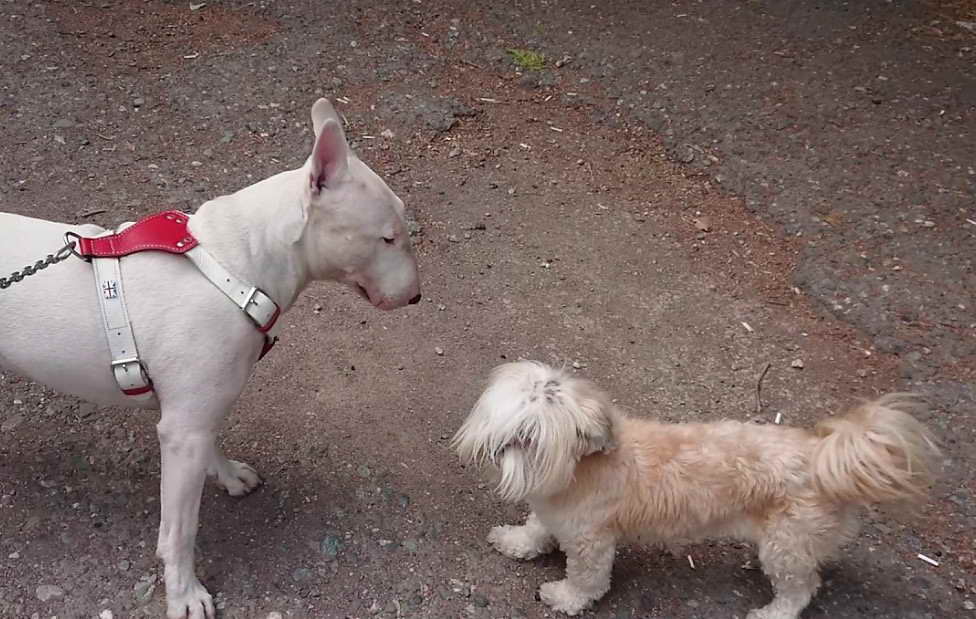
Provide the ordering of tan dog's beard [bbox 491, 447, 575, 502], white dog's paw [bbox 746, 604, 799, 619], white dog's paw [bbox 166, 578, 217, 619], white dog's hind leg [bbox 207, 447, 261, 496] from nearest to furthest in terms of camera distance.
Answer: tan dog's beard [bbox 491, 447, 575, 502], white dog's paw [bbox 166, 578, 217, 619], white dog's paw [bbox 746, 604, 799, 619], white dog's hind leg [bbox 207, 447, 261, 496]

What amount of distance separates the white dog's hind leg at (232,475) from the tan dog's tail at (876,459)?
6.86 feet

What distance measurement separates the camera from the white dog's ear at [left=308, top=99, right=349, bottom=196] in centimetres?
243

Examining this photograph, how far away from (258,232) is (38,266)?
2.17ft

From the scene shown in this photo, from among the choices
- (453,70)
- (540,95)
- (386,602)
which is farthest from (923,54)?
(386,602)

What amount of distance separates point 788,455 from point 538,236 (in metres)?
2.41

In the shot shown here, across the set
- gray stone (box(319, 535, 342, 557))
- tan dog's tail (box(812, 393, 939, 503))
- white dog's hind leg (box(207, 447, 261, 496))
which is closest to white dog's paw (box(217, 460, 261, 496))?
white dog's hind leg (box(207, 447, 261, 496))

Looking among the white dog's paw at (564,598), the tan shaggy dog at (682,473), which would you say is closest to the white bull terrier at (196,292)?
the tan shaggy dog at (682,473)

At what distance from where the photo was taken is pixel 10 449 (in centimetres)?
333

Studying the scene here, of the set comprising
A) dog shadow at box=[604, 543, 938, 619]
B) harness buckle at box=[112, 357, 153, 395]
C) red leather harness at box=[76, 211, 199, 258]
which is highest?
red leather harness at box=[76, 211, 199, 258]

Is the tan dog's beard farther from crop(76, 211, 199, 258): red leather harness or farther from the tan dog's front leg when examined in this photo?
crop(76, 211, 199, 258): red leather harness

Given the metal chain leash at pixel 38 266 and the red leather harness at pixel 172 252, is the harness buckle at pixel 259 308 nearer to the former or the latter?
the red leather harness at pixel 172 252

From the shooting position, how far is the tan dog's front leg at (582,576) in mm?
2777

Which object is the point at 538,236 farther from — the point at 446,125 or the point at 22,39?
the point at 22,39

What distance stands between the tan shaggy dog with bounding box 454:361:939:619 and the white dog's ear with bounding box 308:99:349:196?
834mm
